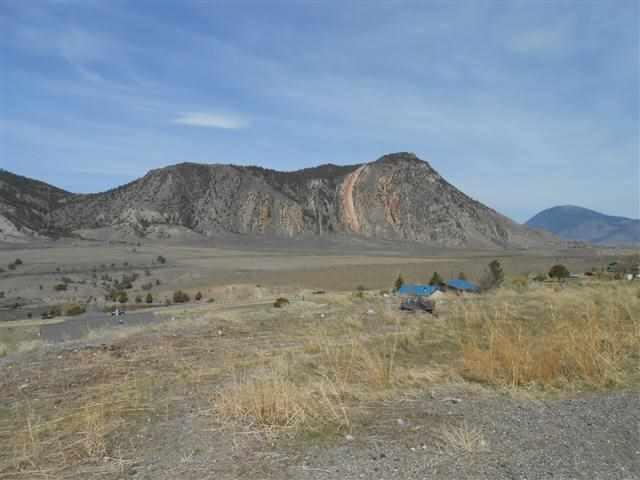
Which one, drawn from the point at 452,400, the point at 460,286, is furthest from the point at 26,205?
the point at 452,400

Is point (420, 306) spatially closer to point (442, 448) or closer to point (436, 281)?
point (442, 448)

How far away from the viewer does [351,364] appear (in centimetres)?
748

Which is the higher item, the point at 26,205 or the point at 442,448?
the point at 26,205

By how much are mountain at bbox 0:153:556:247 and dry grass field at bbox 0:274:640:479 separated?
10043 cm

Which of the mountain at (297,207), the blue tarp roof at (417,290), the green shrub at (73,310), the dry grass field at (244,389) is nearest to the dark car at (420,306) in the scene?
the dry grass field at (244,389)

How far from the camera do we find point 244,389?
19.1 feet

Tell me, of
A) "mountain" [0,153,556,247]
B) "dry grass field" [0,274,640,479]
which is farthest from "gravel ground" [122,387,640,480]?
"mountain" [0,153,556,247]

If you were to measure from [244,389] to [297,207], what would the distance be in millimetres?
114888

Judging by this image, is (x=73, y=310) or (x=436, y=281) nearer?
(x=73, y=310)

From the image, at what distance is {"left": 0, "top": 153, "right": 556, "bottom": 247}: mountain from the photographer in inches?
4483

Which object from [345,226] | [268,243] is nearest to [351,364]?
[268,243]

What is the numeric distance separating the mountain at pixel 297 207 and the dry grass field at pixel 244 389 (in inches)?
3954

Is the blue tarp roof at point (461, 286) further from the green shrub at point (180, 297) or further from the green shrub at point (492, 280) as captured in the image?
the green shrub at point (180, 297)

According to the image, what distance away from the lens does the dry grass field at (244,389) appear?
4.58 m
